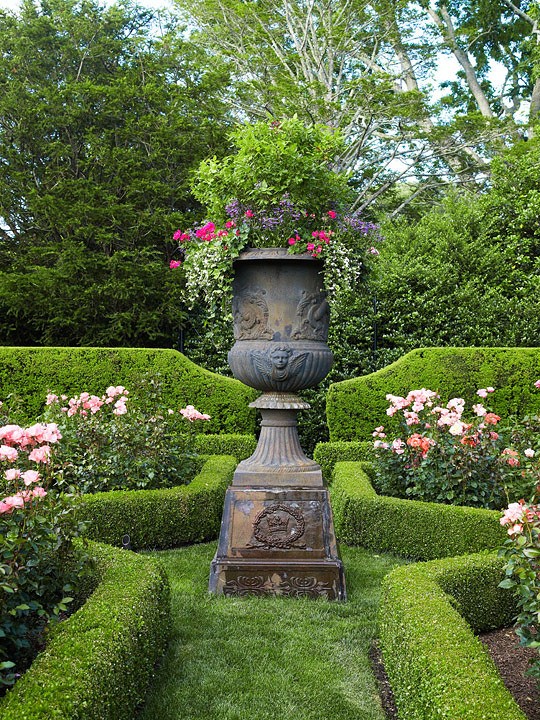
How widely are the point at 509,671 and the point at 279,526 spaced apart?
175cm

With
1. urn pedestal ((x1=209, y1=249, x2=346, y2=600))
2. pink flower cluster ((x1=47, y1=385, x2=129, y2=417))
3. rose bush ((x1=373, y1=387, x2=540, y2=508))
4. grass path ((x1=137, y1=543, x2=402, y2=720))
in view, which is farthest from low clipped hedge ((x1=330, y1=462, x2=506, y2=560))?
pink flower cluster ((x1=47, y1=385, x2=129, y2=417))

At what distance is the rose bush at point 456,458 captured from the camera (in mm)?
5141

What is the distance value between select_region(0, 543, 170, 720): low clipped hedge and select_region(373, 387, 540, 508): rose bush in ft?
8.49

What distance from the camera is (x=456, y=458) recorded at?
522 centimetres

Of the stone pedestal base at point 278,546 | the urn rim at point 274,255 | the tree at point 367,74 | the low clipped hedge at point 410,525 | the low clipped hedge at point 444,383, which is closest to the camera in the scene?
the stone pedestal base at point 278,546

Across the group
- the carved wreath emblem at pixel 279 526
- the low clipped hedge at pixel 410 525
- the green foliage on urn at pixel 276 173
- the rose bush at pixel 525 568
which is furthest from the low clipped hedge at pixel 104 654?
the green foliage on urn at pixel 276 173

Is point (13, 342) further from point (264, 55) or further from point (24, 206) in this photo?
point (264, 55)

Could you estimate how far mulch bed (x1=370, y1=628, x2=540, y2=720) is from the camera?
8.93 feet

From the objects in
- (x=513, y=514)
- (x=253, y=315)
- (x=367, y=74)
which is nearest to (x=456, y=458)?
(x=253, y=315)

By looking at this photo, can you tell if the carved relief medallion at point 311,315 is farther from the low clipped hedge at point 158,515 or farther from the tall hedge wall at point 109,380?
the tall hedge wall at point 109,380

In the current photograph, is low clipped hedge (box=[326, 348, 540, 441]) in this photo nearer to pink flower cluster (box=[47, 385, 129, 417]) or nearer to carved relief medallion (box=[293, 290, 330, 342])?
pink flower cluster (box=[47, 385, 129, 417])

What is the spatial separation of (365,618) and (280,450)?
131 cm

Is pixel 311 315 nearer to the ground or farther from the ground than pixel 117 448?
farther from the ground

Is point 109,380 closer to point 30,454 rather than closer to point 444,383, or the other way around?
point 444,383
